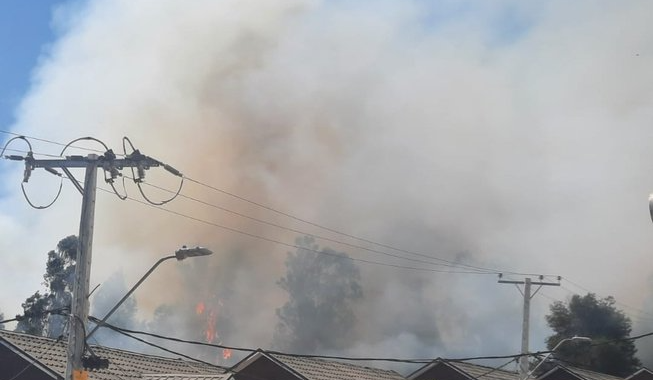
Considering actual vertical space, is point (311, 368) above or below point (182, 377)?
above

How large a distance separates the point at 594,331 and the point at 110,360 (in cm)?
5615

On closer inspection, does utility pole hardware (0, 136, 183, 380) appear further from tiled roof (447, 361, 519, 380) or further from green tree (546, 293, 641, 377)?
green tree (546, 293, 641, 377)

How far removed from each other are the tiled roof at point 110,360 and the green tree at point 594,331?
4437 centimetres

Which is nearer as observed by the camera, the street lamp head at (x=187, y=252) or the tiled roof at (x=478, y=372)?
the street lamp head at (x=187, y=252)

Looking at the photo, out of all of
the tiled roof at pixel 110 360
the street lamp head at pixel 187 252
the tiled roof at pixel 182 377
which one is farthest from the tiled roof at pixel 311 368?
the street lamp head at pixel 187 252

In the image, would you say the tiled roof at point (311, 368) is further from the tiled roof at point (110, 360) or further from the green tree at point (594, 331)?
the green tree at point (594, 331)

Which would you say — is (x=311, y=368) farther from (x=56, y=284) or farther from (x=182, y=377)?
(x=56, y=284)

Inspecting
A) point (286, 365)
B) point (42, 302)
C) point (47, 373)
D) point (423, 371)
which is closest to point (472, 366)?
point (423, 371)

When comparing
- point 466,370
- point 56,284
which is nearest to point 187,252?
point 466,370

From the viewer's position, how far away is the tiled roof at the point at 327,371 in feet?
115

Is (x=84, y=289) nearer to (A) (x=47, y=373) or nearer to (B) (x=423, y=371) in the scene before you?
(A) (x=47, y=373)

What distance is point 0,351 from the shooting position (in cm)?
2750

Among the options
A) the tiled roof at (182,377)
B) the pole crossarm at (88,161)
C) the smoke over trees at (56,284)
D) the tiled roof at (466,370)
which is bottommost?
the tiled roof at (182,377)

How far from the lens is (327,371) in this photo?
3691 centimetres
